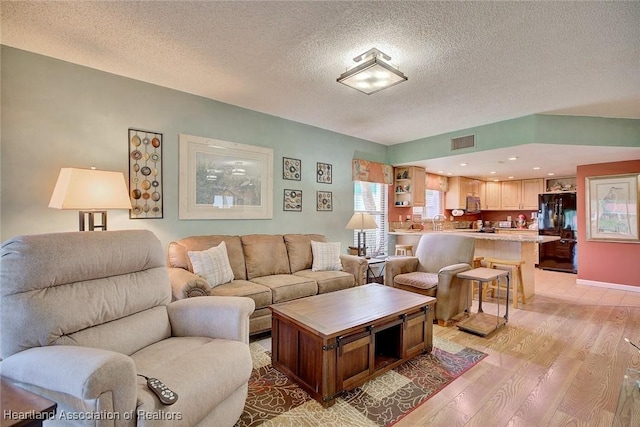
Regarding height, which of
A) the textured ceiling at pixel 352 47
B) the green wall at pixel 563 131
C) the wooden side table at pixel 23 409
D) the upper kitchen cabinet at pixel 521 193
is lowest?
the wooden side table at pixel 23 409

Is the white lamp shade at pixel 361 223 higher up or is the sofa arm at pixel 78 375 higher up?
the white lamp shade at pixel 361 223

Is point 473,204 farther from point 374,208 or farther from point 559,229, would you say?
point 374,208

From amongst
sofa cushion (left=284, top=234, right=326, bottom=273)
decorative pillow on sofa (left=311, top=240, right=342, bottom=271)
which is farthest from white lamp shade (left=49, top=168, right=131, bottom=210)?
decorative pillow on sofa (left=311, top=240, right=342, bottom=271)

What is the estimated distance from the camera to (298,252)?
12.8ft

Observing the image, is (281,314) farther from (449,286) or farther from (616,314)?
(616,314)

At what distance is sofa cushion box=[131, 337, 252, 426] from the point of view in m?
1.25

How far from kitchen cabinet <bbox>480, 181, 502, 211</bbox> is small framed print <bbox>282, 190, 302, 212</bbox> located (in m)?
5.90

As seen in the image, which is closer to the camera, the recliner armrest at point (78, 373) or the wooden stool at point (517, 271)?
the recliner armrest at point (78, 373)

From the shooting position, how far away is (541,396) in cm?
203

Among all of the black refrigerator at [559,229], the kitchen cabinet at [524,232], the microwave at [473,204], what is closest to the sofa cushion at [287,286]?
the microwave at [473,204]

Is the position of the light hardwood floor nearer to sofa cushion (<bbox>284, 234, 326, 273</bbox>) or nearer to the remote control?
the remote control

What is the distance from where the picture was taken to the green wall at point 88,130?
2.46 m

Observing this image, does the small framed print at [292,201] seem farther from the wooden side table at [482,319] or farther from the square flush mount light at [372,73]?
the wooden side table at [482,319]

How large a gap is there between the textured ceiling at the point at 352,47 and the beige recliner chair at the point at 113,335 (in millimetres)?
1555
